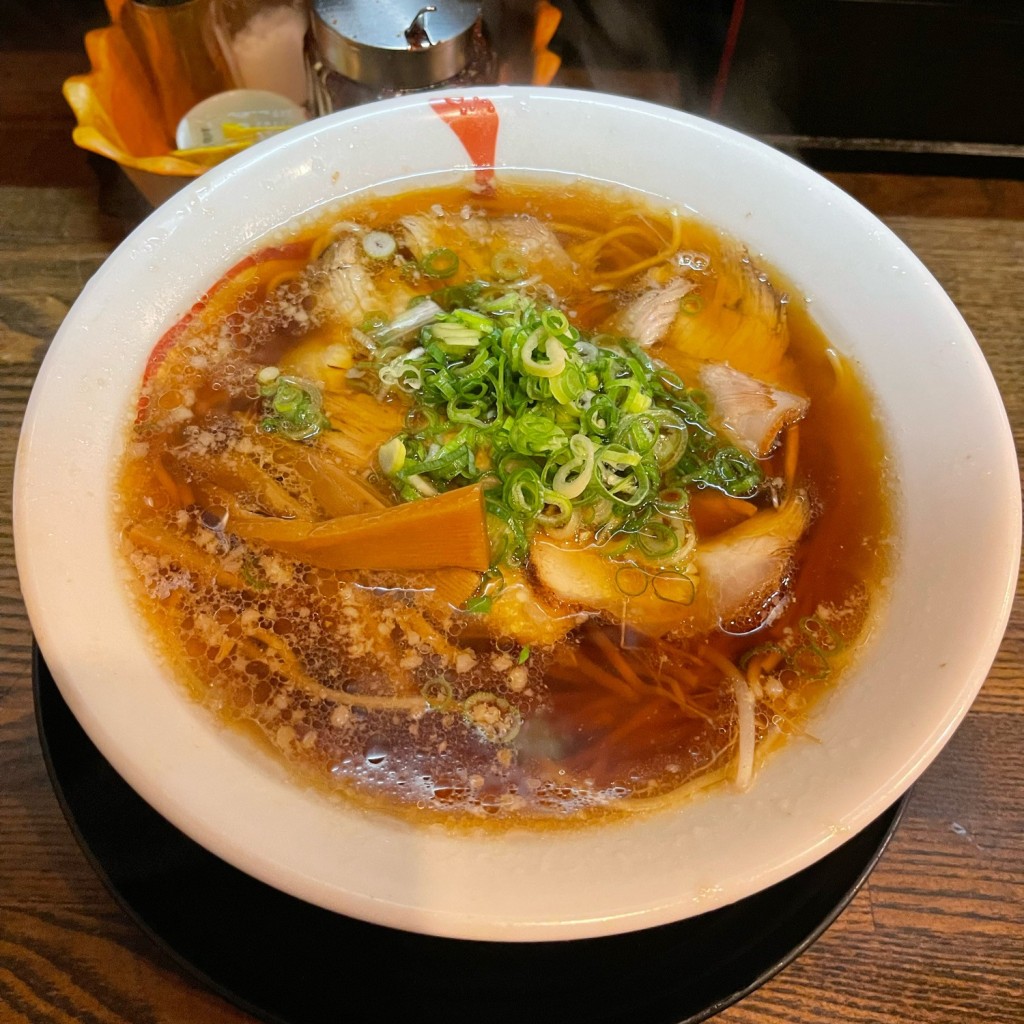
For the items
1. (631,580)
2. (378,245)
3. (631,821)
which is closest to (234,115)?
(378,245)

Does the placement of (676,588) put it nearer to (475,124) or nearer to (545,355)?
(545,355)

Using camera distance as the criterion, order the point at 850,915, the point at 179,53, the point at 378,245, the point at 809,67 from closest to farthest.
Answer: the point at 850,915 < the point at 378,245 < the point at 809,67 < the point at 179,53

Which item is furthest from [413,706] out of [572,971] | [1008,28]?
[1008,28]

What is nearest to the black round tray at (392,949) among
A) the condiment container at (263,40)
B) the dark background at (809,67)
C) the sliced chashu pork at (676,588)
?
the sliced chashu pork at (676,588)

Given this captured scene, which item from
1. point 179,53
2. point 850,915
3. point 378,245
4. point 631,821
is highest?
point 179,53

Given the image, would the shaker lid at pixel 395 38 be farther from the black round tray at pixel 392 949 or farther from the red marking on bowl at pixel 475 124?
the black round tray at pixel 392 949

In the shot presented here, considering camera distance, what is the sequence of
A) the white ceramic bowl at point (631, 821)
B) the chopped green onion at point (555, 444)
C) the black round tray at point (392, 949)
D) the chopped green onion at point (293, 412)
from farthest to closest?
the chopped green onion at point (293, 412)
the chopped green onion at point (555, 444)
the black round tray at point (392, 949)
the white ceramic bowl at point (631, 821)
